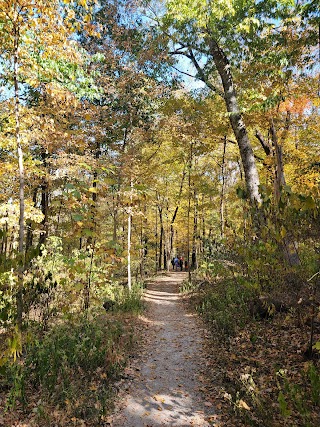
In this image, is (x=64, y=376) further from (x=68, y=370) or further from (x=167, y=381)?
(x=167, y=381)


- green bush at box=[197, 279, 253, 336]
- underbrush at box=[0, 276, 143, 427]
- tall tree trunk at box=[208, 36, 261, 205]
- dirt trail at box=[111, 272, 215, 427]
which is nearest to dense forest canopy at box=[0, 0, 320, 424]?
tall tree trunk at box=[208, 36, 261, 205]

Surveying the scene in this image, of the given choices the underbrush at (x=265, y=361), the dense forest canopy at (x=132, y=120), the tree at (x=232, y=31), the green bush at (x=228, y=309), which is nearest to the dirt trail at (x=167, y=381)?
the underbrush at (x=265, y=361)

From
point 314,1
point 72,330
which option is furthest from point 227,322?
point 314,1

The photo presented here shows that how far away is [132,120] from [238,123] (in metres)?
4.37

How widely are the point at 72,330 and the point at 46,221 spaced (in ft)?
29.5

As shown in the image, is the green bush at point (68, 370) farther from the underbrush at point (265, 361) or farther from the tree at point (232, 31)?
the tree at point (232, 31)

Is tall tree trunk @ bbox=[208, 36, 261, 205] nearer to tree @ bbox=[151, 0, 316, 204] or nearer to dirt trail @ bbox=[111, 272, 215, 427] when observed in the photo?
tree @ bbox=[151, 0, 316, 204]

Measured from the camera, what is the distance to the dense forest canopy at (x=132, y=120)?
4.39 m

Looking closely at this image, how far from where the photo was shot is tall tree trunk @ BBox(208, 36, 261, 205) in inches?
335

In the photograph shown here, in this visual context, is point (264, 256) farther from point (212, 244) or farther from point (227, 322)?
point (212, 244)

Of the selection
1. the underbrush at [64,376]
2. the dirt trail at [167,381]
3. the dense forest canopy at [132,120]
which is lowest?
the dirt trail at [167,381]

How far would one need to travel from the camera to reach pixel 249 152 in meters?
8.75

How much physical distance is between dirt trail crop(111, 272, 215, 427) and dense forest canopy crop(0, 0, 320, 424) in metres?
1.63

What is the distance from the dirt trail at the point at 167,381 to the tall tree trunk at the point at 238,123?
14.1 ft
